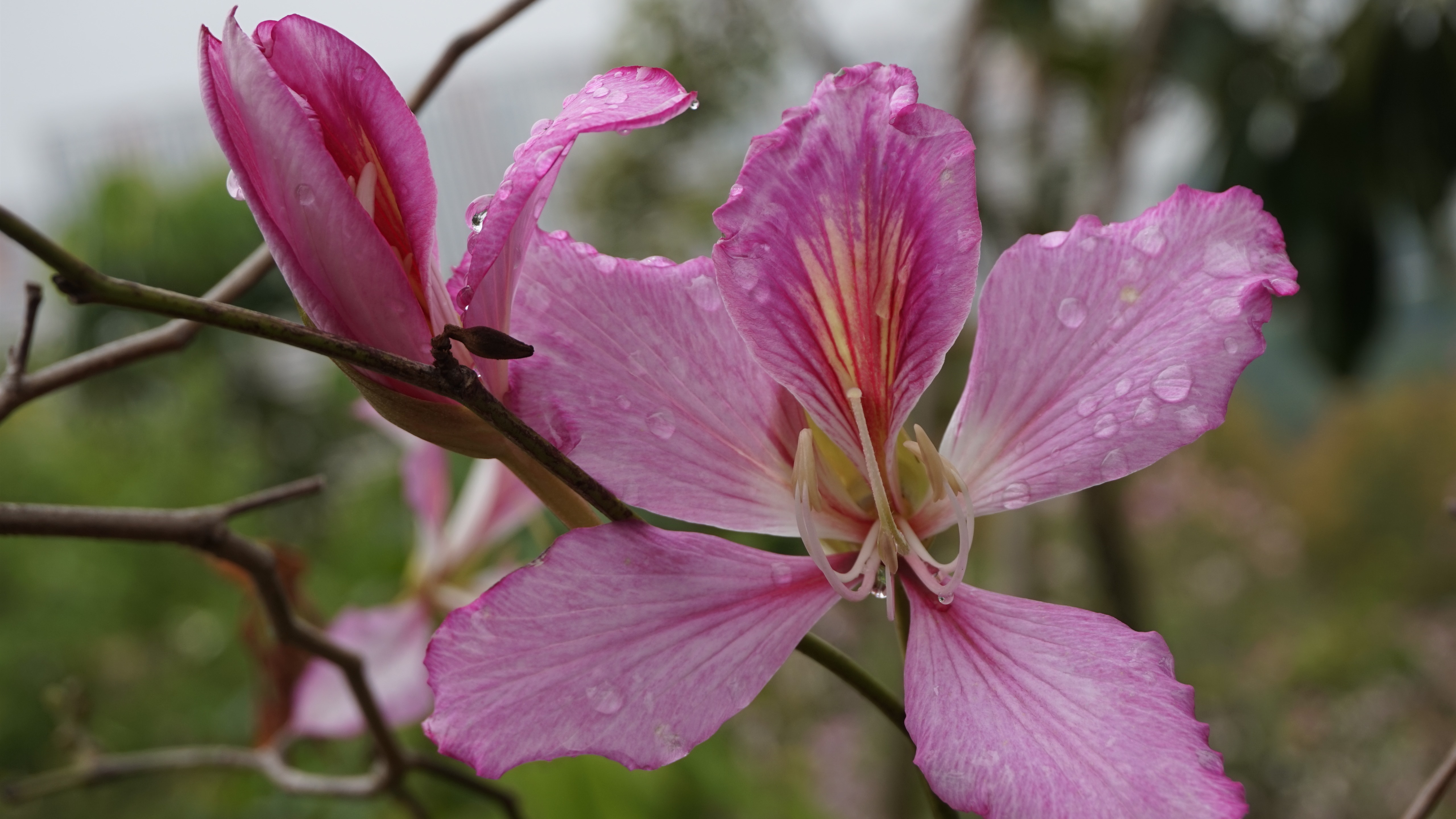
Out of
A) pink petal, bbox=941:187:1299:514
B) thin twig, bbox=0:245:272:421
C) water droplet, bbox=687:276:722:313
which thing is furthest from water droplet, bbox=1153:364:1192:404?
thin twig, bbox=0:245:272:421

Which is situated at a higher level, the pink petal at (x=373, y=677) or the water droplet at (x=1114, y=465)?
the water droplet at (x=1114, y=465)

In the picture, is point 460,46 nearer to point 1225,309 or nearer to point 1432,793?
point 1225,309

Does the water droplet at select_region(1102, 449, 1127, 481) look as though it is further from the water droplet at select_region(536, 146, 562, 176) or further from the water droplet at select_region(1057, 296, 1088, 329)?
the water droplet at select_region(536, 146, 562, 176)

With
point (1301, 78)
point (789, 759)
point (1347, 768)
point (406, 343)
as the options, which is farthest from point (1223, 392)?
point (1347, 768)

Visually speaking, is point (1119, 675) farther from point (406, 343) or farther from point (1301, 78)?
point (1301, 78)

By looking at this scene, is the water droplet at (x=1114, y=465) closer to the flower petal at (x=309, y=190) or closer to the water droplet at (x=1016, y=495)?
the water droplet at (x=1016, y=495)

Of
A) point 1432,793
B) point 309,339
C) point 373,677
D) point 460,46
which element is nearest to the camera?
point 309,339

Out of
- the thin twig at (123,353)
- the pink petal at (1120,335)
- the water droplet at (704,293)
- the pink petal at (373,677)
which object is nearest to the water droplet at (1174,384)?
the pink petal at (1120,335)

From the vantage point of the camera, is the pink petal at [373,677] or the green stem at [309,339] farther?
the pink petal at [373,677]

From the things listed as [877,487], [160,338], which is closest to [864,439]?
[877,487]
